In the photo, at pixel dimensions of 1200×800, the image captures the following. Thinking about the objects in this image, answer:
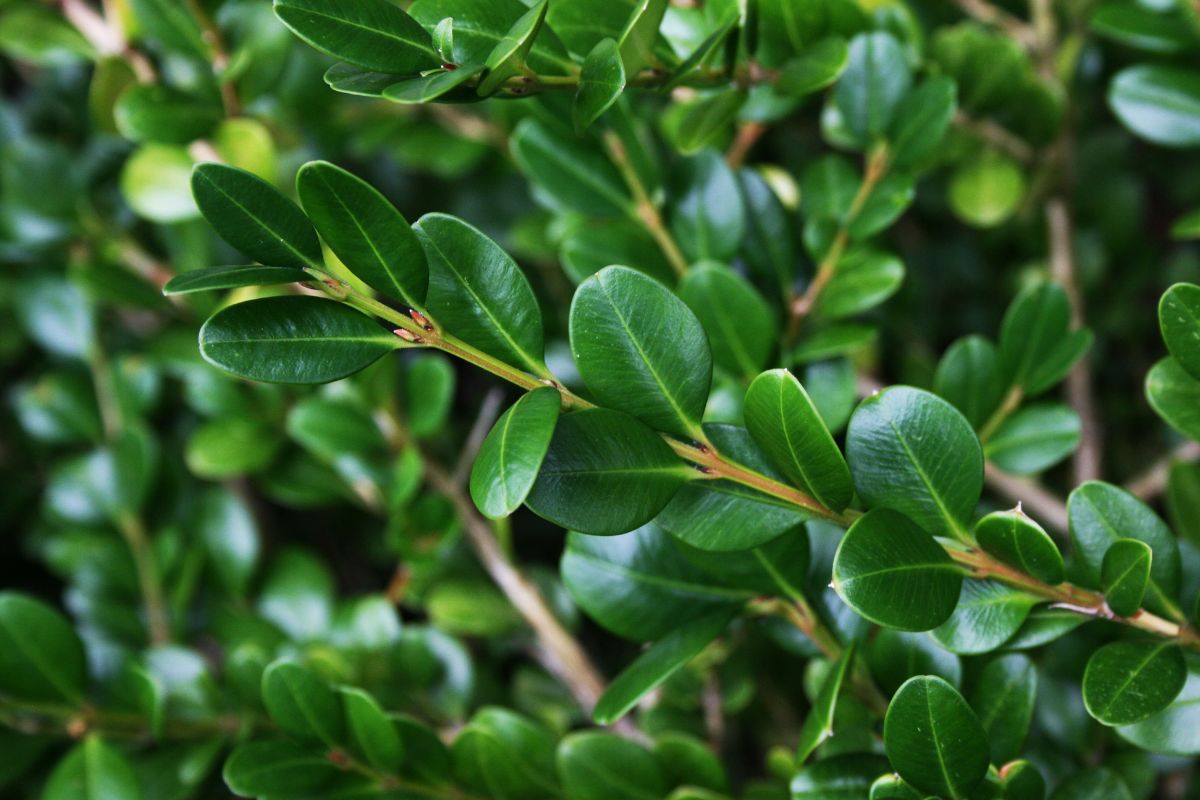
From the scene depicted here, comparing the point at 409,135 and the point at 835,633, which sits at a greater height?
the point at 409,135

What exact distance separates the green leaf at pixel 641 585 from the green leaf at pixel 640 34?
24 cm

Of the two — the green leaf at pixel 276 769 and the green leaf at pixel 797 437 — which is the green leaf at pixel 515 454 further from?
the green leaf at pixel 276 769

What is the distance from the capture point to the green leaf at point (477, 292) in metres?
0.45

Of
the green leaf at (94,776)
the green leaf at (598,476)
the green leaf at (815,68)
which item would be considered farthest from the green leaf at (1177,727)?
the green leaf at (94,776)

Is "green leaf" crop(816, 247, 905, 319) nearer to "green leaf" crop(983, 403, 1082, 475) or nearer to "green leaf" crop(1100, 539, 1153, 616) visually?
"green leaf" crop(983, 403, 1082, 475)

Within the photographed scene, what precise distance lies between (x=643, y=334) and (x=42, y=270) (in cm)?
79

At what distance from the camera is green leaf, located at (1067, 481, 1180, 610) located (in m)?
0.49

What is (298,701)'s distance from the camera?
583mm

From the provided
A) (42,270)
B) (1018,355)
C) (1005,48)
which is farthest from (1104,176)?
(42,270)

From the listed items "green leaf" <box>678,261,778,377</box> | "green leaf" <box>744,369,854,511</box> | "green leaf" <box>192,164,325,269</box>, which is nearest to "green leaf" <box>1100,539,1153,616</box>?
"green leaf" <box>744,369,854,511</box>

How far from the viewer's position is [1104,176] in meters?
1.00

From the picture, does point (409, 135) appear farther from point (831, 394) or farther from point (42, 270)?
point (831, 394)

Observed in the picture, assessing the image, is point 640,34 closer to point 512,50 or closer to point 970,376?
point 512,50

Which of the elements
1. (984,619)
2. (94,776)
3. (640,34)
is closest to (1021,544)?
(984,619)
